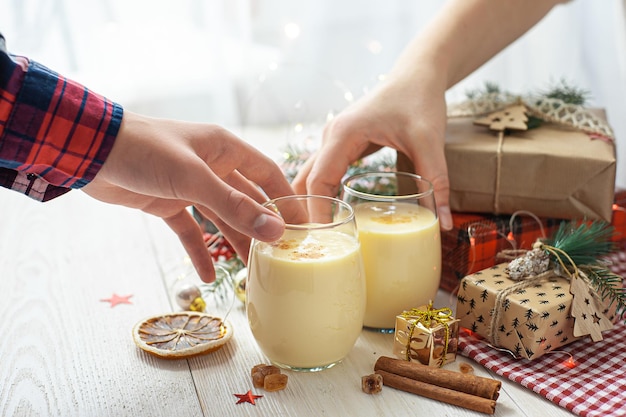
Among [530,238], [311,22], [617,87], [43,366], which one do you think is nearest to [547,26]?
[617,87]

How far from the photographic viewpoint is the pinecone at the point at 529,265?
3.39 ft

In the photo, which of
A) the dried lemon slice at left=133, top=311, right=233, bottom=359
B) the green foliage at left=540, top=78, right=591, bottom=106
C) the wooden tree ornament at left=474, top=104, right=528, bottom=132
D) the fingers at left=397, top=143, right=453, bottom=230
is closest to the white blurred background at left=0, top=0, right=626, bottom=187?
the green foliage at left=540, top=78, right=591, bottom=106

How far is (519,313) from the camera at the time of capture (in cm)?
97

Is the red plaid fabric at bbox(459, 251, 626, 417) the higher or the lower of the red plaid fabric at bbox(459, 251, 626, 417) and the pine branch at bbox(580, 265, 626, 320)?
the lower

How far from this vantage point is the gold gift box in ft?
3.16

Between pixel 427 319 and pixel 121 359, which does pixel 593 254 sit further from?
pixel 121 359

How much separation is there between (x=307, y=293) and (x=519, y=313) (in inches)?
11.6

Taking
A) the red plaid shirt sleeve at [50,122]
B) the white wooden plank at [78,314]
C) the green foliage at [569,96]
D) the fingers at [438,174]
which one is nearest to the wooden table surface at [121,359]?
the white wooden plank at [78,314]

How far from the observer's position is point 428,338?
0.96 metres

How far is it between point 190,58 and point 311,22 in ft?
1.49

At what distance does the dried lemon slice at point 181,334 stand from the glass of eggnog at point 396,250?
8.9 inches

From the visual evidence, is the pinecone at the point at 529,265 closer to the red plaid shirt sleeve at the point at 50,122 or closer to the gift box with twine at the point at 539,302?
the gift box with twine at the point at 539,302

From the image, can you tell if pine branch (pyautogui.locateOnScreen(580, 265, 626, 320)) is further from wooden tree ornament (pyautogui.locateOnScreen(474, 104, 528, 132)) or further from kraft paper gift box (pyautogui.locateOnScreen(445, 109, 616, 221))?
wooden tree ornament (pyautogui.locateOnScreen(474, 104, 528, 132))

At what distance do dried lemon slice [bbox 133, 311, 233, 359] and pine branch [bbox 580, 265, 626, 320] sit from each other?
539 mm
